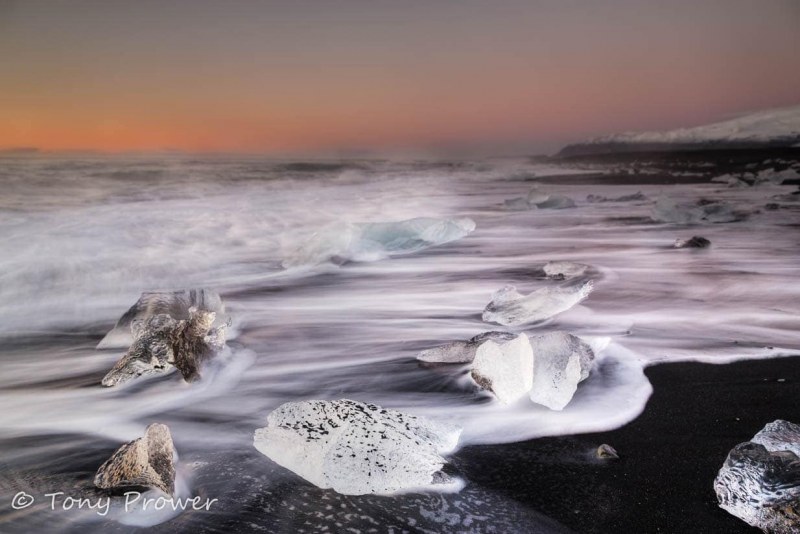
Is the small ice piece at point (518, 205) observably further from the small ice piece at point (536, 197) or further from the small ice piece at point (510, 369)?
the small ice piece at point (510, 369)

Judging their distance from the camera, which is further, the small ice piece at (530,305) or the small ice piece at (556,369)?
the small ice piece at (530,305)

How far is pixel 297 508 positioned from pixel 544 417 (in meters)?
1.02

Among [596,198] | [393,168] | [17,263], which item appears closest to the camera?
[17,263]

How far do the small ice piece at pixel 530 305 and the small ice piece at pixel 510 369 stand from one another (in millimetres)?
1075

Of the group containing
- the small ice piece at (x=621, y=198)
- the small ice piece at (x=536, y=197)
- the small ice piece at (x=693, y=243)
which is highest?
the small ice piece at (x=536, y=197)

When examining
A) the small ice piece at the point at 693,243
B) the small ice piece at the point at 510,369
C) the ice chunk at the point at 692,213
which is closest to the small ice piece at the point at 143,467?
the small ice piece at the point at 510,369

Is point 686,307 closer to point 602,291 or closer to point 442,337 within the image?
point 602,291

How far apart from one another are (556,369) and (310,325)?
1.91 meters

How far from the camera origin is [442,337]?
323cm

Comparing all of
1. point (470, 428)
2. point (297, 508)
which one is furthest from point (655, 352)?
point (297, 508)

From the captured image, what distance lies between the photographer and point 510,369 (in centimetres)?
219

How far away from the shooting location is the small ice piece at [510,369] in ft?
7.07

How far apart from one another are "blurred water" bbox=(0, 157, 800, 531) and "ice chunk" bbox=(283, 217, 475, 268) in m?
0.20

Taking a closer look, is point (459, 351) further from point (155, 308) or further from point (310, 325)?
point (155, 308)
